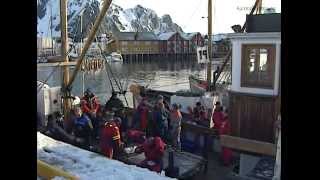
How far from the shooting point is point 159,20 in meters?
157

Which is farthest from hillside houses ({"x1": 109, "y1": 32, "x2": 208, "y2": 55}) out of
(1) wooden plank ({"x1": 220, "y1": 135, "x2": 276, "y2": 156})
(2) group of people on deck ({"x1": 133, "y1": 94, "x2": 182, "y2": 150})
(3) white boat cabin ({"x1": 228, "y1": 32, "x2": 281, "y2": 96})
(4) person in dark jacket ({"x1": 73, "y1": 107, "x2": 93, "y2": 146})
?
(1) wooden plank ({"x1": 220, "y1": 135, "x2": 276, "y2": 156})

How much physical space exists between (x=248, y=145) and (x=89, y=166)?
348 cm

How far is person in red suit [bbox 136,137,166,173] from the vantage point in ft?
24.4

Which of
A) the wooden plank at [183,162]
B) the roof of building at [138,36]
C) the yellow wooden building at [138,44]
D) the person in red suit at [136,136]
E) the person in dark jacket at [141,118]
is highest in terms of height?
the roof of building at [138,36]

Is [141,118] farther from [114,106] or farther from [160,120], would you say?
[114,106]

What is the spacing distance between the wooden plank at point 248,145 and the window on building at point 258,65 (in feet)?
3.37

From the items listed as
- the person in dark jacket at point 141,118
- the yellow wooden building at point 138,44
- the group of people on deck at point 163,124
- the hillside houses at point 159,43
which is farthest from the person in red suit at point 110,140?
the hillside houses at point 159,43

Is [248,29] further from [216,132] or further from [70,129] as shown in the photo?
[70,129]

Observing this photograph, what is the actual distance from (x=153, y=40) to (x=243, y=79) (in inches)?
2999

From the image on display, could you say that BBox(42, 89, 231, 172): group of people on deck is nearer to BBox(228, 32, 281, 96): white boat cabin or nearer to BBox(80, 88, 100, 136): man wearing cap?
BBox(80, 88, 100, 136): man wearing cap

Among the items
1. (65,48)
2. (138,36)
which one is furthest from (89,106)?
(138,36)

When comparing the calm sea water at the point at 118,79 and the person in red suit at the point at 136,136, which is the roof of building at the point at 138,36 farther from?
the person in red suit at the point at 136,136

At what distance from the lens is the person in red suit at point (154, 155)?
7.45m

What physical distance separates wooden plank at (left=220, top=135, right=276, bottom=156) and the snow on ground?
2818mm
